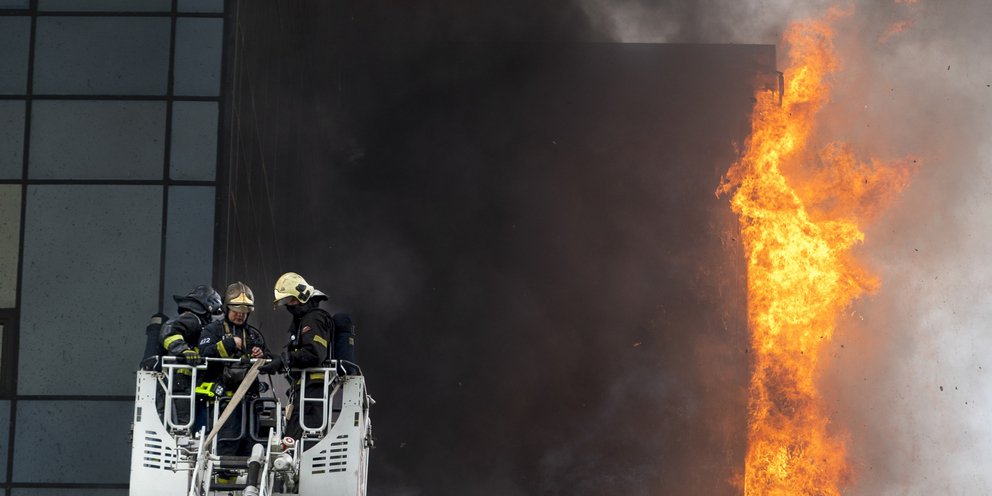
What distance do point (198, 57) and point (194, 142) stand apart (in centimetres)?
89

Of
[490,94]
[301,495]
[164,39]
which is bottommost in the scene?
[301,495]

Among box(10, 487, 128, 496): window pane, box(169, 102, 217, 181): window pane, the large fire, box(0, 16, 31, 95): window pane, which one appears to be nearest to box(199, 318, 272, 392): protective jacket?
box(10, 487, 128, 496): window pane

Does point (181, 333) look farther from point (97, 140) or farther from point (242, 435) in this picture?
point (97, 140)

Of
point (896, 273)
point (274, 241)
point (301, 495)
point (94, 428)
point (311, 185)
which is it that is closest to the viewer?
point (301, 495)

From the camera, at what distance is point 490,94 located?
24250 millimetres

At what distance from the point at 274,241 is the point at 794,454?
1065 centimetres

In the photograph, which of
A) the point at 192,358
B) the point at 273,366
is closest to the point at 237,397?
the point at 273,366

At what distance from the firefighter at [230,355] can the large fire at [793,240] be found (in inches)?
595

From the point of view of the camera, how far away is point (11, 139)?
14.2 metres

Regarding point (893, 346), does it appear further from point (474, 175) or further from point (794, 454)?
point (474, 175)

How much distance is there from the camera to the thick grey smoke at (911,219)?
2381cm

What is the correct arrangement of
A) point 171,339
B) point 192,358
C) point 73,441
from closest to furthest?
1. point 192,358
2. point 171,339
3. point 73,441

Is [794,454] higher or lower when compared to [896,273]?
lower

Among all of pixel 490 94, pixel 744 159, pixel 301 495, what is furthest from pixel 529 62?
pixel 301 495
